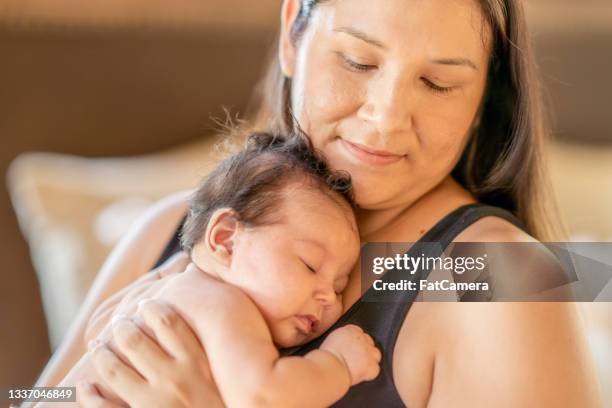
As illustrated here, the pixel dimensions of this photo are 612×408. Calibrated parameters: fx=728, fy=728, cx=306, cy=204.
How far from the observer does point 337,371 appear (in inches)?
26.4

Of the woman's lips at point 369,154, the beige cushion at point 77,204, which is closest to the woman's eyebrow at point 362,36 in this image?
the woman's lips at point 369,154

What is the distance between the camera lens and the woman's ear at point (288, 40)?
2.83 feet

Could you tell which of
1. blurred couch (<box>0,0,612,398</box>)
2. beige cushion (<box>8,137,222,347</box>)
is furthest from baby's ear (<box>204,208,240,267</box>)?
blurred couch (<box>0,0,612,398</box>)

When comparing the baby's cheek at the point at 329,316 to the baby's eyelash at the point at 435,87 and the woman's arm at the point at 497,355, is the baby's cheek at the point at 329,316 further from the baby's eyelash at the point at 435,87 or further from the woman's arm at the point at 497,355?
the baby's eyelash at the point at 435,87

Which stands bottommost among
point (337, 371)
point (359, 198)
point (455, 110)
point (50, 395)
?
point (50, 395)

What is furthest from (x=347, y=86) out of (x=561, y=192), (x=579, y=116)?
(x=579, y=116)

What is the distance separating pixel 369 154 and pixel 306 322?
19 cm

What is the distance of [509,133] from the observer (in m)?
0.88

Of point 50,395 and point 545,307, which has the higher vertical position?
point 545,307

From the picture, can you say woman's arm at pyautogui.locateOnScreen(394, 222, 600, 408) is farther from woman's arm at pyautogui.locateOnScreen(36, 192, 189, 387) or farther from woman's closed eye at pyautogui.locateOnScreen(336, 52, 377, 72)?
woman's arm at pyautogui.locateOnScreen(36, 192, 189, 387)

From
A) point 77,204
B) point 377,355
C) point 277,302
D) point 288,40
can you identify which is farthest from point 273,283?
point 77,204

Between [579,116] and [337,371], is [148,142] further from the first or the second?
[337,371]

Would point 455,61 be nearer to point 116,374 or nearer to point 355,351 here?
point 355,351

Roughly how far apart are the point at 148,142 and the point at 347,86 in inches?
44.5
